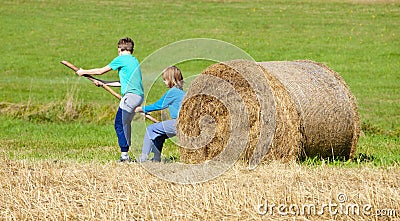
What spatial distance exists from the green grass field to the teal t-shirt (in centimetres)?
55

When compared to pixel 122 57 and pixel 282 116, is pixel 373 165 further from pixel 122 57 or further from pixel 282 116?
pixel 122 57

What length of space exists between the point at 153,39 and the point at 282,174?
896 inches

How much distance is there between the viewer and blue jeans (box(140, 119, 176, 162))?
9.91 m

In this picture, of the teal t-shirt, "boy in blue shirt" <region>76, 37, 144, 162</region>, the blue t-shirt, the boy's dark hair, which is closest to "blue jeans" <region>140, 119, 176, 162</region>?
the blue t-shirt

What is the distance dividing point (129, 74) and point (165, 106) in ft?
2.15

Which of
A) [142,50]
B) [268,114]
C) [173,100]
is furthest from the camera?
[142,50]

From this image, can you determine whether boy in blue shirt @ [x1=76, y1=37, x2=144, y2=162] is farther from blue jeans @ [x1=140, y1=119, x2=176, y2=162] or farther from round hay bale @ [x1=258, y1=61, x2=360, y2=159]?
round hay bale @ [x1=258, y1=61, x2=360, y2=159]

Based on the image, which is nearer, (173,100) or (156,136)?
(156,136)

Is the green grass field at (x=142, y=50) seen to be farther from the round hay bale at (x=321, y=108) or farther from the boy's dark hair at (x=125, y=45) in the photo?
the boy's dark hair at (x=125, y=45)

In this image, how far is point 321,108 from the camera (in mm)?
9883

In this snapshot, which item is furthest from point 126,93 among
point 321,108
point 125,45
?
point 321,108

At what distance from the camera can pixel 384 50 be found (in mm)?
28141

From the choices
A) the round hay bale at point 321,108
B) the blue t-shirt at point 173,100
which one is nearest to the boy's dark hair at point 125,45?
the blue t-shirt at point 173,100

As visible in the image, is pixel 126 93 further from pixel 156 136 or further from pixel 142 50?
pixel 142 50
